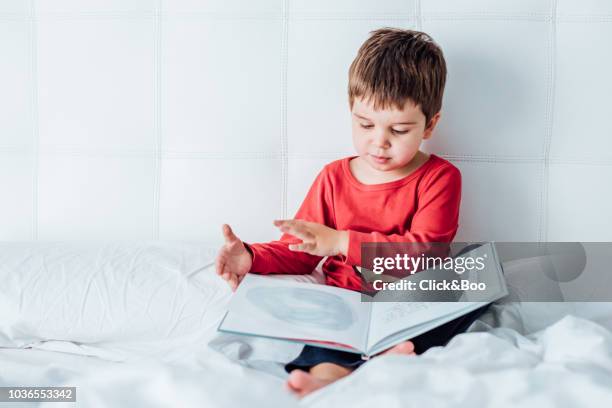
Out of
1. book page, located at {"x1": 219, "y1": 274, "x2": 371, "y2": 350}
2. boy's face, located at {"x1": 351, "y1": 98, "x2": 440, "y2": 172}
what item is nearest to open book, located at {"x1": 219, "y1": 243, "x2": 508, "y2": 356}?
book page, located at {"x1": 219, "y1": 274, "x2": 371, "y2": 350}

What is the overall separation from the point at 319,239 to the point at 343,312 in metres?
0.18

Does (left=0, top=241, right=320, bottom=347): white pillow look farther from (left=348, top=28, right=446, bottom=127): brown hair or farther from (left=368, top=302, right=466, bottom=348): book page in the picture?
(left=348, top=28, right=446, bottom=127): brown hair

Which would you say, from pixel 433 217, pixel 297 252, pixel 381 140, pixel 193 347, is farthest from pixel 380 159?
pixel 193 347

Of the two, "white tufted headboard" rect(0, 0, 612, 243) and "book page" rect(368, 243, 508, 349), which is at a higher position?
"white tufted headboard" rect(0, 0, 612, 243)

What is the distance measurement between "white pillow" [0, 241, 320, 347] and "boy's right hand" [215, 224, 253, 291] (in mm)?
22

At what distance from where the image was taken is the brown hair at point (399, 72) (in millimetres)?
1144

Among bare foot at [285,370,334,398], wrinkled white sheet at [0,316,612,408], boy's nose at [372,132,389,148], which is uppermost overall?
boy's nose at [372,132,389,148]

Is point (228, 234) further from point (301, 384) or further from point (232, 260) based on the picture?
point (301, 384)

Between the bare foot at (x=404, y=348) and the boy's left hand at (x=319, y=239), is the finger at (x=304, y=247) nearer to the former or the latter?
the boy's left hand at (x=319, y=239)

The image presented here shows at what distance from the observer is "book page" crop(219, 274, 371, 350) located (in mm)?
930

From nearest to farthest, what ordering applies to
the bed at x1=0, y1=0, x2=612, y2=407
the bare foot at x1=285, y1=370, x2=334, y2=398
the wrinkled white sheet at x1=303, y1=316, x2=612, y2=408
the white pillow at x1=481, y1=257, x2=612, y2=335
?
the wrinkled white sheet at x1=303, y1=316, x2=612, y2=408, the bare foot at x1=285, y1=370, x2=334, y2=398, the white pillow at x1=481, y1=257, x2=612, y2=335, the bed at x1=0, y1=0, x2=612, y2=407

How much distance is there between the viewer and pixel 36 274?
1.16 meters

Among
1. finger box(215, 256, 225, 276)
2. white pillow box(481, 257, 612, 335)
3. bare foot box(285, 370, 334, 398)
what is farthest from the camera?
finger box(215, 256, 225, 276)

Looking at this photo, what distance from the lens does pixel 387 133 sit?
1164 millimetres
